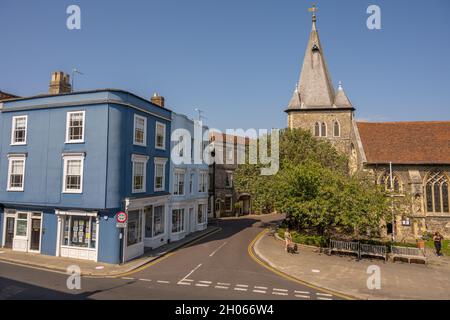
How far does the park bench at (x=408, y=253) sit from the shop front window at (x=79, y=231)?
19045 millimetres

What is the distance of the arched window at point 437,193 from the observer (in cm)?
2902

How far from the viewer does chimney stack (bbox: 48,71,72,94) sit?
803 inches

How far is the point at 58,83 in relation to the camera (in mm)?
20375

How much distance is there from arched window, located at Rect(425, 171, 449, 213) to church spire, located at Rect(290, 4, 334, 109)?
1705 centimetres

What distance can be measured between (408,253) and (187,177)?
57.9 ft

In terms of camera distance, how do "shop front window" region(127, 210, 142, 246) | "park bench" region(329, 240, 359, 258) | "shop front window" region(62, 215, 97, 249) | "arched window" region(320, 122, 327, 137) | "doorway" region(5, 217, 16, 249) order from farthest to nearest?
"arched window" region(320, 122, 327, 137)
"doorway" region(5, 217, 16, 249)
"park bench" region(329, 240, 359, 258)
"shop front window" region(127, 210, 142, 246)
"shop front window" region(62, 215, 97, 249)

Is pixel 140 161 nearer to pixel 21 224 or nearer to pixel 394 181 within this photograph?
pixel 21 224

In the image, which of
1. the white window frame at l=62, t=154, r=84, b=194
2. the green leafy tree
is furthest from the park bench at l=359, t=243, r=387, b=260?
the white window frame at l=62, t=154, r=84, b=194

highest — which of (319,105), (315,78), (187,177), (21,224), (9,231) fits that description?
(315,78)

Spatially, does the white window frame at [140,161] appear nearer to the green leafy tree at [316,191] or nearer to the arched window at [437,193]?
the green leafy tree at [316,191]

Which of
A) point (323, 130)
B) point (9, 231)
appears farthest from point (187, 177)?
point (323, 130)

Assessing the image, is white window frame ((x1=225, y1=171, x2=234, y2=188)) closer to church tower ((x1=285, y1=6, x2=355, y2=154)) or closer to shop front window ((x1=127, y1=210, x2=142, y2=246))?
church tower ((x1=285, y1=6, x2=355, y2=154))

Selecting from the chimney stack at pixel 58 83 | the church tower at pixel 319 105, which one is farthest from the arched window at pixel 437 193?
the chimney stack at pixel 58 83

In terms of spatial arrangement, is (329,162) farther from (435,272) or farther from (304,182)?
(435,272)
